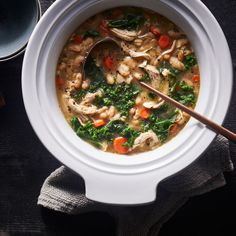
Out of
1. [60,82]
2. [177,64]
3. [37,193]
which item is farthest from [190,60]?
[37,193]

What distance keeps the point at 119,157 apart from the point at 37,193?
0.68 m

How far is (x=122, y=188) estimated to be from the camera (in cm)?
276

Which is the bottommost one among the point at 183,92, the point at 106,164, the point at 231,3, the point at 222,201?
the point at 222,201

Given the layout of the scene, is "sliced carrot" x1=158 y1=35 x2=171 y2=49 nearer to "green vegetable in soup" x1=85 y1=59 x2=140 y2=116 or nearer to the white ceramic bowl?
the white ceramic bowl

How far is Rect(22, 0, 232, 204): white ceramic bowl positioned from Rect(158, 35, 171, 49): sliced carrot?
0.11 metres

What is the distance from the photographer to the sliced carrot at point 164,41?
302cm

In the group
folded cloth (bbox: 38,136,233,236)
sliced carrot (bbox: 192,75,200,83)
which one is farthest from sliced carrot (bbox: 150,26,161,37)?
folded cloth (bbox: 38,136,233,236)

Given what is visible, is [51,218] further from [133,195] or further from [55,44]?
[55,44]

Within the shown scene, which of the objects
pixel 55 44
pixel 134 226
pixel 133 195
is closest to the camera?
pixel 133 195

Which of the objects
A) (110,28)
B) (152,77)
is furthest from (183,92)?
(110,28)

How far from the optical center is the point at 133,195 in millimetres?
2727

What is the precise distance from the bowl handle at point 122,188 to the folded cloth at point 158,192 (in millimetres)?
366

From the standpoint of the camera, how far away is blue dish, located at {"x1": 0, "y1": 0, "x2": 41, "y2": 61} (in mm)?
3262

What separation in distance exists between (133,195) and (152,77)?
0.67 meters
